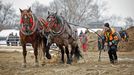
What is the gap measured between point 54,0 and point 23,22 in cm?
6480

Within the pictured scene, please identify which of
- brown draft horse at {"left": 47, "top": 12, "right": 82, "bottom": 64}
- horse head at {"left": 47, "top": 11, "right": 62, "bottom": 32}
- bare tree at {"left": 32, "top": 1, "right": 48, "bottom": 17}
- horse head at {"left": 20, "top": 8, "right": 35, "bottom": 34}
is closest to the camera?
horse head at {"left": 20, "top": 8, "right": 35, "bottom": 34}

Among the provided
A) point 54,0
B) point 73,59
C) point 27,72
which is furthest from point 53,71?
point 54,0

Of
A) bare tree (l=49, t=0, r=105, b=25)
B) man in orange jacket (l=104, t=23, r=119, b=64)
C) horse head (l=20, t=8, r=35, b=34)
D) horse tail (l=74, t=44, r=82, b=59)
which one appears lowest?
horse tail (l=74, t=44, r=82, b=59)

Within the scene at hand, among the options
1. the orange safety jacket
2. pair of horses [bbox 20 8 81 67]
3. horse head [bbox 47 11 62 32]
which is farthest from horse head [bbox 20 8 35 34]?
the orange safety jacket

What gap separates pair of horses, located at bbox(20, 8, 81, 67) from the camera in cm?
1460

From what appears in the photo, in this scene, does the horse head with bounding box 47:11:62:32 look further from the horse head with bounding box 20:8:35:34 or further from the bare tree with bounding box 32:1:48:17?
the bare tree with bounding box 32:1:48:17

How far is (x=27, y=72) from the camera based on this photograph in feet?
42.4

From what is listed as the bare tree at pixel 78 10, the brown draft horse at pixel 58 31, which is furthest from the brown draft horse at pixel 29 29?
the bare tree at pixel 78 10

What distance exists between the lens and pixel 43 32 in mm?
15352

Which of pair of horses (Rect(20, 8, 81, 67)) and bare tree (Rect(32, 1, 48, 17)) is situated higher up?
bare tree (Rect(32, 1, 48, 17))

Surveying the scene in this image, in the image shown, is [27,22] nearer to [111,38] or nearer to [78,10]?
[111,38]

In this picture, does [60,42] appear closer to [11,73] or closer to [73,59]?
[73,59]

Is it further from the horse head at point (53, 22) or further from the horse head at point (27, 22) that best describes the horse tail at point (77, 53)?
the horse head at point (27, 22)

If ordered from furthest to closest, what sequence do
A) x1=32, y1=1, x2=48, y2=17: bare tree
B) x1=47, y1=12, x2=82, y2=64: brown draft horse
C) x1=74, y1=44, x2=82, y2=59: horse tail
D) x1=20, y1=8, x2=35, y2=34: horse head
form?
x1=32, y1=1, x2=48, y2=17: bare tree, x1=74, y1=44, x2=82, y2=59: horse tail, x1=47, y1=12, x2=82, y2=64: brown draft horse, x1=20, y1=8, x2=35, y2=34: horse head
